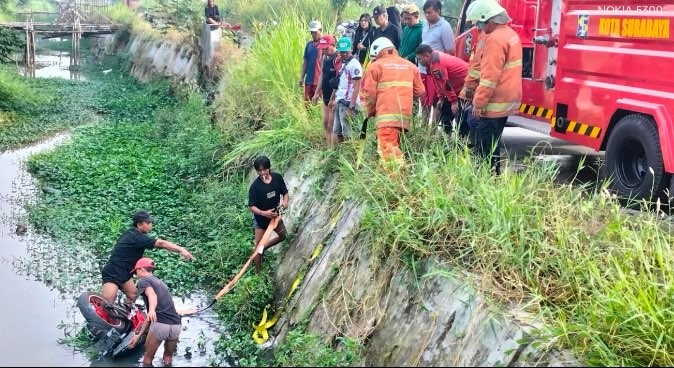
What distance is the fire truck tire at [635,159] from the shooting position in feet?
23.9

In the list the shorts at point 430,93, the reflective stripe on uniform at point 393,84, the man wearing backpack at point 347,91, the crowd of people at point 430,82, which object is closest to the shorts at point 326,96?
the crowd of people at point 430,82

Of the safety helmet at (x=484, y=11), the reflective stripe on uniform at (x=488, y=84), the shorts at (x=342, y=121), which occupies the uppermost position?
the safety helmet at (x=484, y=11)

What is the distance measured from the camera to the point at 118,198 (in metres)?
12.5

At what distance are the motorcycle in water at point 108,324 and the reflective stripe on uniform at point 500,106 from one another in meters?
3.95

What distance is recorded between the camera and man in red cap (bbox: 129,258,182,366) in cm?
724

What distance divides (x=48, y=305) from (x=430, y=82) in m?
4.93

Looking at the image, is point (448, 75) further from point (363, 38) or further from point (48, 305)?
point (48, 305)

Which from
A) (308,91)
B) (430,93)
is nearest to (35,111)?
(308,91)

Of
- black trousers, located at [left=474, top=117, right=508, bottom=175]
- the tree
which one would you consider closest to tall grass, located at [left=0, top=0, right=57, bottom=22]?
the tree

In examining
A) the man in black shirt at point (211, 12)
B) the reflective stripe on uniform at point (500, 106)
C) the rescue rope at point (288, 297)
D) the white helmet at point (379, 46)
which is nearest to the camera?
the reflective stripe on uniform at point (500, 106)

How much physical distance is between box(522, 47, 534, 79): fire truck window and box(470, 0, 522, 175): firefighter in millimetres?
2863

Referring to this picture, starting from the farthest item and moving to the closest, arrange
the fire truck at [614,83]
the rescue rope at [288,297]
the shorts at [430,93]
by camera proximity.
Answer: the shorts at [430,93]
the rescue rope at [288,297]
the fire truck at [614,83]

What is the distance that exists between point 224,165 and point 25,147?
297 inches

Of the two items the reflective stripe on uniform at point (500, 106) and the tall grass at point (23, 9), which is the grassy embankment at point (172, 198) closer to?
the reflective stripe on uniform at point (500, 106)
